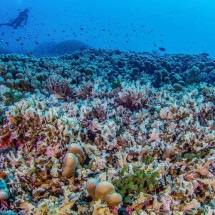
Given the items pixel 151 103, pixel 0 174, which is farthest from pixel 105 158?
pixel 151 103

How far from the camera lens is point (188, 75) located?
8633 millimetres

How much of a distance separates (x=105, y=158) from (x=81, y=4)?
6060 inches

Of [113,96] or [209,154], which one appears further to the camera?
[113,96]

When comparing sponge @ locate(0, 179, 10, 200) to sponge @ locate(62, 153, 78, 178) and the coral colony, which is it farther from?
sponge @ locate(62, 153, 78, 178)

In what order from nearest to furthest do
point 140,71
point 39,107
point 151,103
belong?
point 39,107
point 151,103
point 140,71

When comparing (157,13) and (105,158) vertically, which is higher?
(157,13)

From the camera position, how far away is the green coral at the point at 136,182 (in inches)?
91.8

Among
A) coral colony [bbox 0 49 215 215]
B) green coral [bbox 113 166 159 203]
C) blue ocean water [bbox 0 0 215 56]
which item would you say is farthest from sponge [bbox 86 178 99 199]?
blue ocean water [bbox 0 0 215 56]

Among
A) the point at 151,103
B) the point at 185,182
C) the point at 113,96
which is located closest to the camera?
the point at 185,182

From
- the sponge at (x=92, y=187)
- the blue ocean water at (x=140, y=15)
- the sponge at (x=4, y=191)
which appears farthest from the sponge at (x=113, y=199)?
the blue ocean water at (x=140, y=15)

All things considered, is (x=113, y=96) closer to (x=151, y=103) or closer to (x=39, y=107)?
(x=151, y=103)

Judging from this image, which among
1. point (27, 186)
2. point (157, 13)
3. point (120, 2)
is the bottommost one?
point (27, 186)

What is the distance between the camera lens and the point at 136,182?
2.42m

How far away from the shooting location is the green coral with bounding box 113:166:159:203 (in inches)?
91.8
